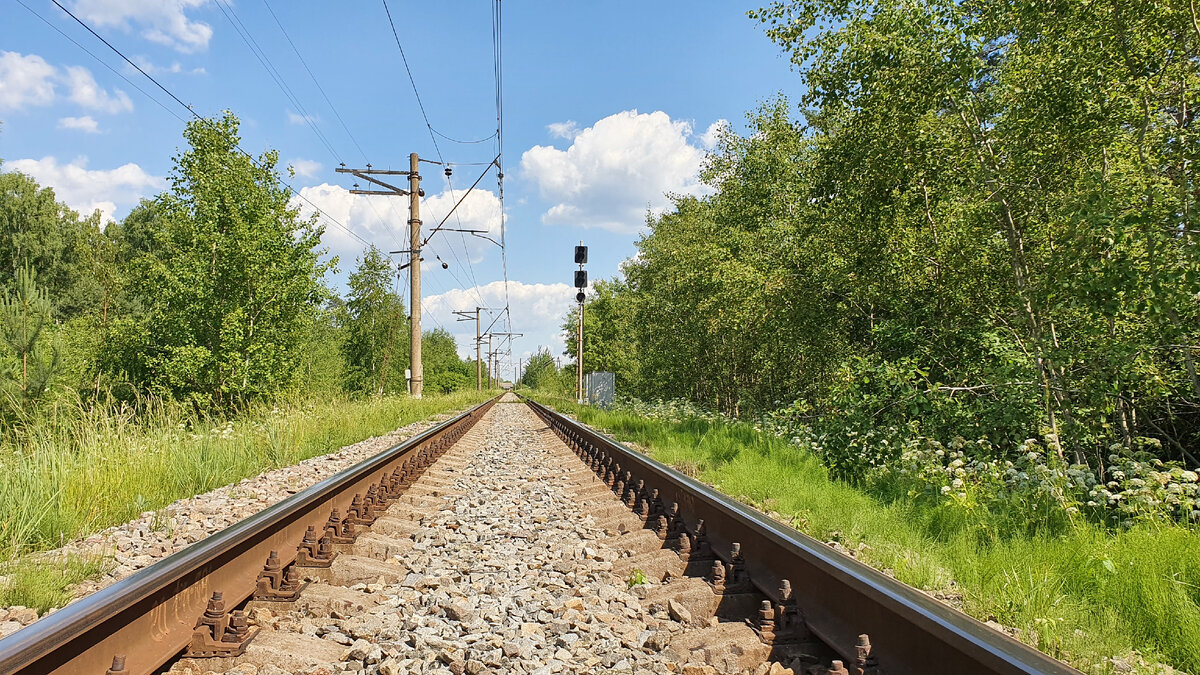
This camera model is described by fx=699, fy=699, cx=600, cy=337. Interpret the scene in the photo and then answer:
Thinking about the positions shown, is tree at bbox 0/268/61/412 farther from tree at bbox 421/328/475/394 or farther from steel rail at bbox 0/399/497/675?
tree at bbox 421/328/475/394

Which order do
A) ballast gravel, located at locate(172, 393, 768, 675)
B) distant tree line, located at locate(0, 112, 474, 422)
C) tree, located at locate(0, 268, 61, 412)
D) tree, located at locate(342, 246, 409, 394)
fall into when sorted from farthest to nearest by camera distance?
1. tree, located at locate(342, 246, 409, 394)
2. distant tree line, located at locate(0, 112, 474, 422)
3. tree, located at locate(0, 268, 61, 412)
4. ballast gravel, located at locate(172, 393, 768, 675)

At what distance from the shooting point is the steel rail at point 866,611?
1.80m

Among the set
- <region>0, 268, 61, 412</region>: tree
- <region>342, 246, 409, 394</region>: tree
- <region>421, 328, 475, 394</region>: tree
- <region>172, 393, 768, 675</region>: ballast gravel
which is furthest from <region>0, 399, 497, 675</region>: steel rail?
<region>421, 328, 475, 394</region>: tree

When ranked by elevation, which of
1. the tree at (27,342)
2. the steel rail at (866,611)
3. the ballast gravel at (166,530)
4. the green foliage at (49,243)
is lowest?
the ballast gravel at (166,530)

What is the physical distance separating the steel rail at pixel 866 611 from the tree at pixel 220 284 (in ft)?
50.0

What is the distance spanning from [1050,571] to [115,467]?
6716 millimetres

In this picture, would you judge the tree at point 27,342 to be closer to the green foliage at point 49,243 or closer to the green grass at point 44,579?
the green grass at point 44,579

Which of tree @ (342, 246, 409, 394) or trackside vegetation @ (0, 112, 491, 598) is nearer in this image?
trackside vegetation @ (0, 112, 491, 598)

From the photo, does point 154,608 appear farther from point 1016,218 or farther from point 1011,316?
point 1011,316

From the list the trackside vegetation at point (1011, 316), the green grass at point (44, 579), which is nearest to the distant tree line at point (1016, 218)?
A: the trackside vegetation at point (1011, 316)

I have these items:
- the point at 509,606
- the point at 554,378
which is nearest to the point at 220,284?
the point at 509,606

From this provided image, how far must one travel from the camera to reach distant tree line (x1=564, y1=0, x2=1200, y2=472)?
5055mm

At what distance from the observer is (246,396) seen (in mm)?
17016

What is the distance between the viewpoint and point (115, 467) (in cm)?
587
